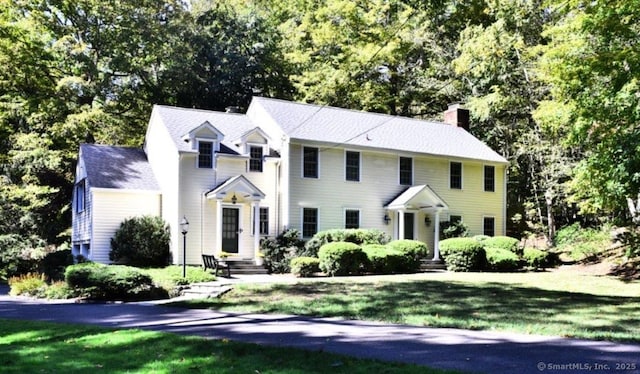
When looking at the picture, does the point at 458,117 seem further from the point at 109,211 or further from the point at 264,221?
the point at 109,211

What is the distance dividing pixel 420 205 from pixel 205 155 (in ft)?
32.6

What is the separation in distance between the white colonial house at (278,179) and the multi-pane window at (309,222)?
5cm

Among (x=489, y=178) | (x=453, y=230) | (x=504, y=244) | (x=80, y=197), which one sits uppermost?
(x=489, y=178)

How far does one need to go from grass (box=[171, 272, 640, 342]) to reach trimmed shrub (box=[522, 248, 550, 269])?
469 cm

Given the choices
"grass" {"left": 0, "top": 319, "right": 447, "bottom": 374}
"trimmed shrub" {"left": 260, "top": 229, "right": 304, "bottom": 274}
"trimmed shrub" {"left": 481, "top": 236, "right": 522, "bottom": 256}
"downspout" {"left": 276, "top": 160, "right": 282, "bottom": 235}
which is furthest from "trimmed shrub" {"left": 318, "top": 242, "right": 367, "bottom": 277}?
"grass" {"left": 0, "top": 319, "right": 447, "bottom": 374}

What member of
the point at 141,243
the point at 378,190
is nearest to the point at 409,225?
the point at 378,190

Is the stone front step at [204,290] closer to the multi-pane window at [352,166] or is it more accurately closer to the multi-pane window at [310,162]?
the multi-pane window at [310,162]

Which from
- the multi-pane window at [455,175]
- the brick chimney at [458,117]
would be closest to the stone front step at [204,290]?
the multi-pane window at [455,175]

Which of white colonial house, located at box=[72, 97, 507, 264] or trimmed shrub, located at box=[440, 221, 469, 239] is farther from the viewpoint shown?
trimmed shrub, located at box=[440, 221, 469, 239]

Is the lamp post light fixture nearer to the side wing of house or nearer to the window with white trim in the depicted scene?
the window with white trim

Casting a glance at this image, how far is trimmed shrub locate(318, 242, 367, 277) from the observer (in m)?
20.8

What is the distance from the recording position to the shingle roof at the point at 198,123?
2433 centimetres

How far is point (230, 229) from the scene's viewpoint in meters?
23.9

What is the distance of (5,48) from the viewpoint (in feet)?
99.3
